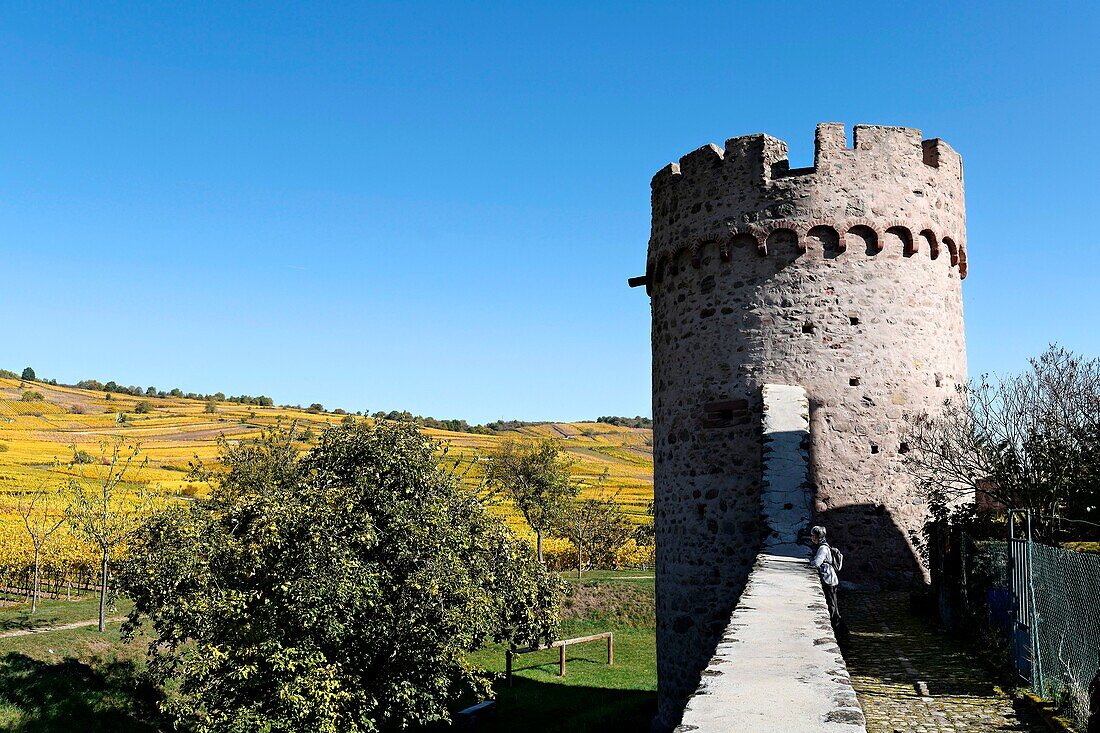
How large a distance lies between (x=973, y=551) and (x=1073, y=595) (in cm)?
233

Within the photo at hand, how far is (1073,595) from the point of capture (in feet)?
21.9

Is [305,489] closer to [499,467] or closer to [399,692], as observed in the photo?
[399,692]

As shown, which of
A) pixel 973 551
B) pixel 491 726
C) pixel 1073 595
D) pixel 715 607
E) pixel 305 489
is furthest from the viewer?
pixel 491 726

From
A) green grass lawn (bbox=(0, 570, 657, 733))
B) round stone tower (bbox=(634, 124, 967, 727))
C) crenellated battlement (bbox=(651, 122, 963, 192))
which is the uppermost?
crenellated battlement (bbox=(651, 122, 963, 192))

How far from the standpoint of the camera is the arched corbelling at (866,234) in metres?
10.8

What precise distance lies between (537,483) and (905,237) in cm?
2969

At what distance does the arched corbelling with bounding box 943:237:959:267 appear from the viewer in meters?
11.5

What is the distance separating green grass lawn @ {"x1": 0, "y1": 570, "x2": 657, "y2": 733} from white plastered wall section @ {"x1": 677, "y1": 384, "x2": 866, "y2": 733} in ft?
31.2

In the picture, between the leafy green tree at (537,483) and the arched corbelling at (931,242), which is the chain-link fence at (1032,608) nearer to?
the arched corbelling at (931,242)

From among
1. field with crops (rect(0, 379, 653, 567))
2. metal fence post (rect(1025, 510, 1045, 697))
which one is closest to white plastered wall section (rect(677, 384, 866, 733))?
metal fence post (rect(1025, 510, 1045, 697))

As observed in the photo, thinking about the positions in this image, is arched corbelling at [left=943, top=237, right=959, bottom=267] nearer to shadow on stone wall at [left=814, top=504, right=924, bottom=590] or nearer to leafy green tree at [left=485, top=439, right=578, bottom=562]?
shadow on stone wall at [left=814, top=504, right=924, bottom=590]

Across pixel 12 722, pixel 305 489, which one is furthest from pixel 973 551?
pixel 12 722

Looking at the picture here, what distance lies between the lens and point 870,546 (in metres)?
10.5

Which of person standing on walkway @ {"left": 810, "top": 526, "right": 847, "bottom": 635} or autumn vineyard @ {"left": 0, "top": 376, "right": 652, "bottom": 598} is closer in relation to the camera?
person standing on walkway @ {"left": 810, "top": 526, "right": 847, "bottom": 635}
